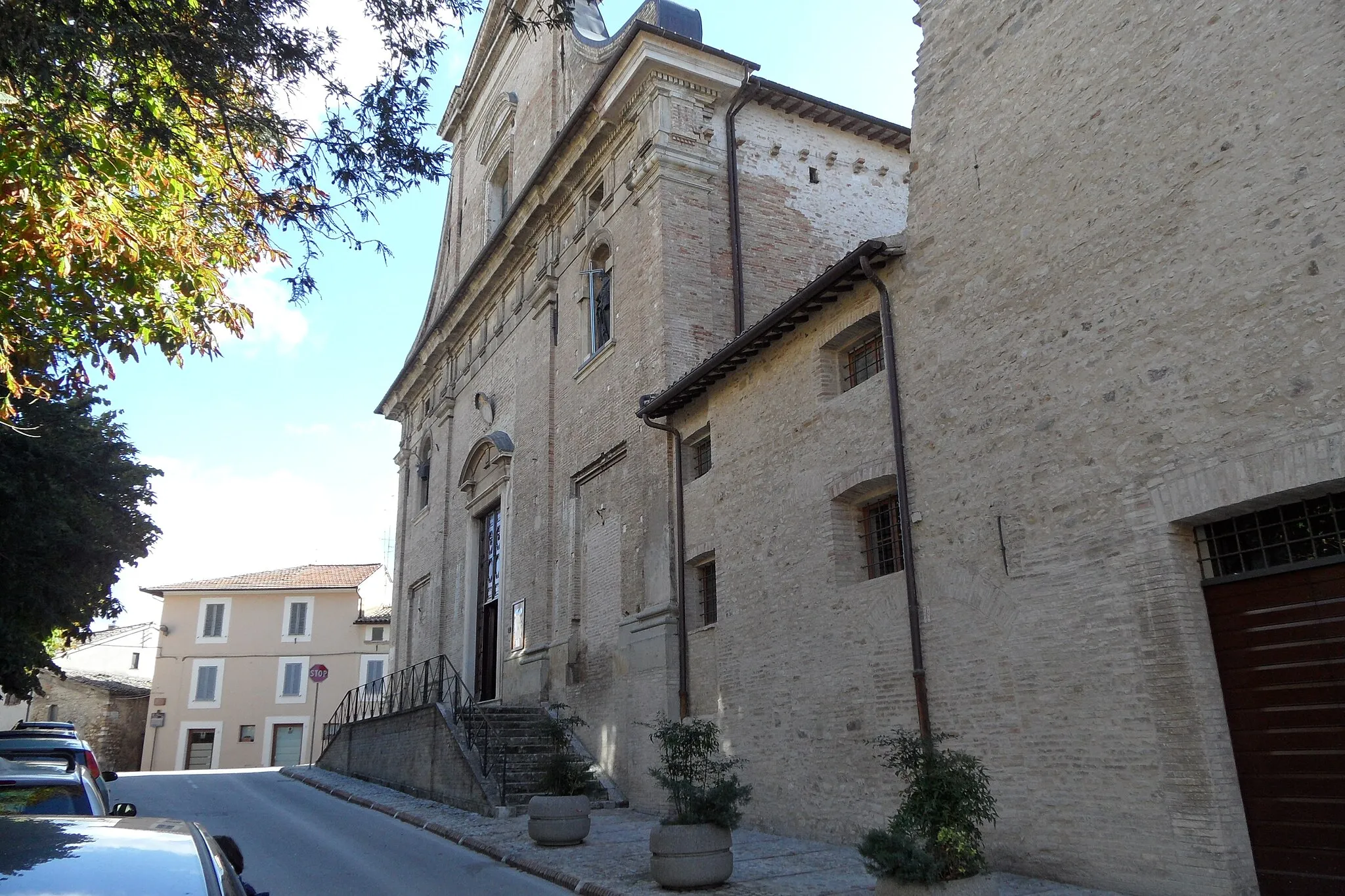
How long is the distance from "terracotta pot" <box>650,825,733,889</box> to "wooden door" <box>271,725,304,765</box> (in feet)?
112

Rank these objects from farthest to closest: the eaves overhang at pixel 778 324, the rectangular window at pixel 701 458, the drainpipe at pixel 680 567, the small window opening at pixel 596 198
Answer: the small window opening at pixel 596 198
the rectangular window at pixel 701 458
the drainpipe at pixel 680 567
the eaves overhang at pixel 778 324

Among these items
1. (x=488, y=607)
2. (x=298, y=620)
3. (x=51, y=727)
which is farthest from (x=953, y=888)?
(x=298, y=620)

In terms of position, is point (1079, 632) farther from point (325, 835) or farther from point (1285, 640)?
point (325, 835)

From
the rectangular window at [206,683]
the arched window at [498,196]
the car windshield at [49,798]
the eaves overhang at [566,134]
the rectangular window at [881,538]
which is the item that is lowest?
the car windshield at [49,798]

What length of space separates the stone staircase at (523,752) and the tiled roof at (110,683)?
2668cm

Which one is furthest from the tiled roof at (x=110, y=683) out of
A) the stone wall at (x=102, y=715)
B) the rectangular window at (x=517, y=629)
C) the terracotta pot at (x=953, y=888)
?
the terracotta pot at (x=953, y=888)

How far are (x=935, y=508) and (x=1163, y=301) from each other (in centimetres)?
275

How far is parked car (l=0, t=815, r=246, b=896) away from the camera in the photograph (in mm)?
2676

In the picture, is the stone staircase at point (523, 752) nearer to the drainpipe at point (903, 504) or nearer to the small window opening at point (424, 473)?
the drainpipe at point (903, 504)

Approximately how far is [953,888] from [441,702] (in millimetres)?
12006

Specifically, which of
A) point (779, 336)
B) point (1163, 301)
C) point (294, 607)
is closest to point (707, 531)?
point (779, 336)

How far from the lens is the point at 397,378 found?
30.2 m

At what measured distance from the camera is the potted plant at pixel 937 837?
666 centimetres

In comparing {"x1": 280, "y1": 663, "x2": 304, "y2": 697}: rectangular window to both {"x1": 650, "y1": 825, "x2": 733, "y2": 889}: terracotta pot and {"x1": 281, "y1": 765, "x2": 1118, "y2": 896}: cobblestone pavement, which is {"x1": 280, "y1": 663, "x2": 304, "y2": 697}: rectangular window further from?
{"x1": 650, "y1": 825, "x2": 733, "y2": 889}: terracotta pot
